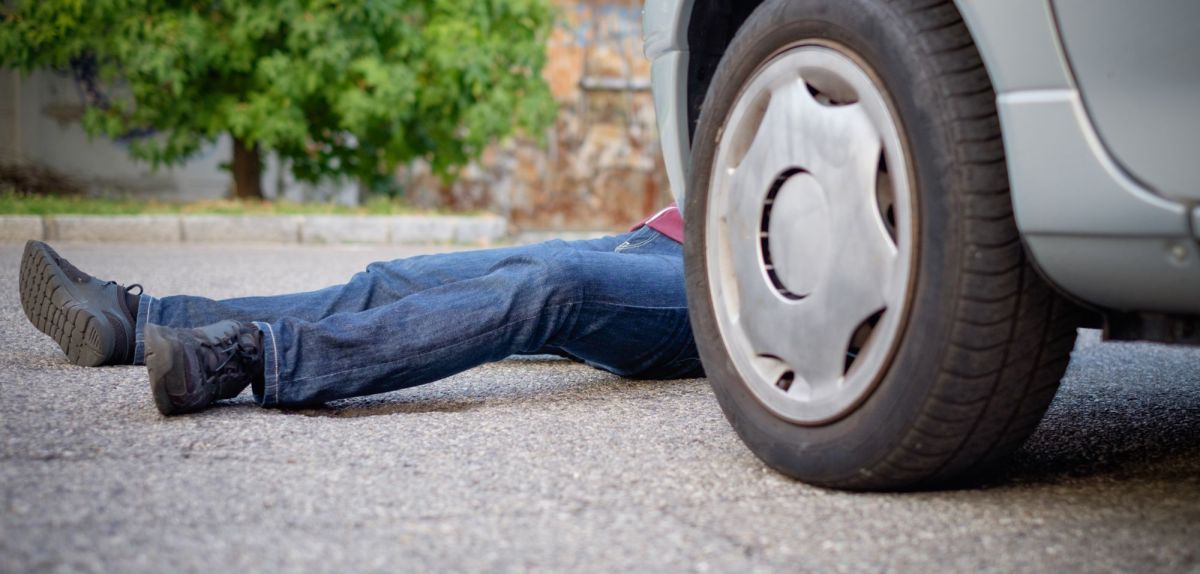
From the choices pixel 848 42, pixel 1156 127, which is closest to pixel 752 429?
pixel 848 42

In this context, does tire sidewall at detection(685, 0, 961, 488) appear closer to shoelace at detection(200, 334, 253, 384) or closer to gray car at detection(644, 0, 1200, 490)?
gray car at detection(644, 0, 1200, 490)

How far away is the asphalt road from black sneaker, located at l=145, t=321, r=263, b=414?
0.18ft

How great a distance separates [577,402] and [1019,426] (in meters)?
1.15

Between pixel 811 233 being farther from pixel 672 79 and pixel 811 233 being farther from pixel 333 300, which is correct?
pixel 333 300

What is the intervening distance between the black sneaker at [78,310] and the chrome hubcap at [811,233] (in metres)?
1.54

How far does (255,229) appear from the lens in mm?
8469

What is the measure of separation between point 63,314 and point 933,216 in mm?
2095

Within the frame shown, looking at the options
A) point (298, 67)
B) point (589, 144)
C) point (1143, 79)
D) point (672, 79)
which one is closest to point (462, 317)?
point (672, 79)

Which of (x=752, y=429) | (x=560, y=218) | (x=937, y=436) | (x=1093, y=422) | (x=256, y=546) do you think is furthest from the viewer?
(x=560, y=218)

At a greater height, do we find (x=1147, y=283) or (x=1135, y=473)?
(x=1147, y=283)

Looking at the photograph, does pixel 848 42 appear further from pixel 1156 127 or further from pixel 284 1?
pixel 284 1

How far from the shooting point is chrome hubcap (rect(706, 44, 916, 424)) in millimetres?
1727

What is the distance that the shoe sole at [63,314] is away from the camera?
277cm

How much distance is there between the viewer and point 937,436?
1684 mm
